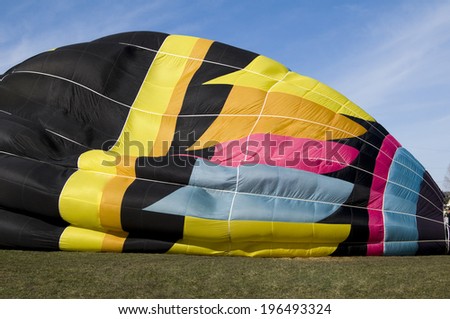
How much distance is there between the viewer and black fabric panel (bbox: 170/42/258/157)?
7.50 meters

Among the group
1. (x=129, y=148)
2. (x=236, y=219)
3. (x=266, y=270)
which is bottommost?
(x=266, y=270)

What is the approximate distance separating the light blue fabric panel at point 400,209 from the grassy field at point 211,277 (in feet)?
2.06

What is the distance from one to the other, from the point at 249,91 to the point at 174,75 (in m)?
1.42

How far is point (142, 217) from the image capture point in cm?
672

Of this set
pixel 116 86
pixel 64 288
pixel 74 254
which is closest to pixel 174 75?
pixel 116 86

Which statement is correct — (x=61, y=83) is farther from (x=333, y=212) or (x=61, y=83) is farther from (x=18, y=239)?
(x=333, y=212)

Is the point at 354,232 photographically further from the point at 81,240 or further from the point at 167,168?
the point at 81,240

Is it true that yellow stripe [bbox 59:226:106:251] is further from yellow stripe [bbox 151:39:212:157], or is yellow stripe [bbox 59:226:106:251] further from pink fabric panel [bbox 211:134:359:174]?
pink fabric panel [bbox 211:134:359:174]

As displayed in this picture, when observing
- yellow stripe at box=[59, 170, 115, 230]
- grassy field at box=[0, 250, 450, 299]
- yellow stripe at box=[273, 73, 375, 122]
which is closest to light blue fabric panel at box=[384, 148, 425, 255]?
grassy field at box=[0, 250, 450, 299]

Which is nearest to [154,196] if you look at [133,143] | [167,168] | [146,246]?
[167,168]

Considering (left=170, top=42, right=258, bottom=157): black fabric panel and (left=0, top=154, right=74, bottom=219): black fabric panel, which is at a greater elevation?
(left=170, top=42, right=258, bottom=157): black fabric panel

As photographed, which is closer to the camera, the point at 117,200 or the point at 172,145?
the point at 117,200

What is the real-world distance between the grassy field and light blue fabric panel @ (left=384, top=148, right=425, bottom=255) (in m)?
0.63

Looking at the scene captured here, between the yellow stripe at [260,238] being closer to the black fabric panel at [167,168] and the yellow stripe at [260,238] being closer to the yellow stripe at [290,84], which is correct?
the black fabric panel at [167,168]
